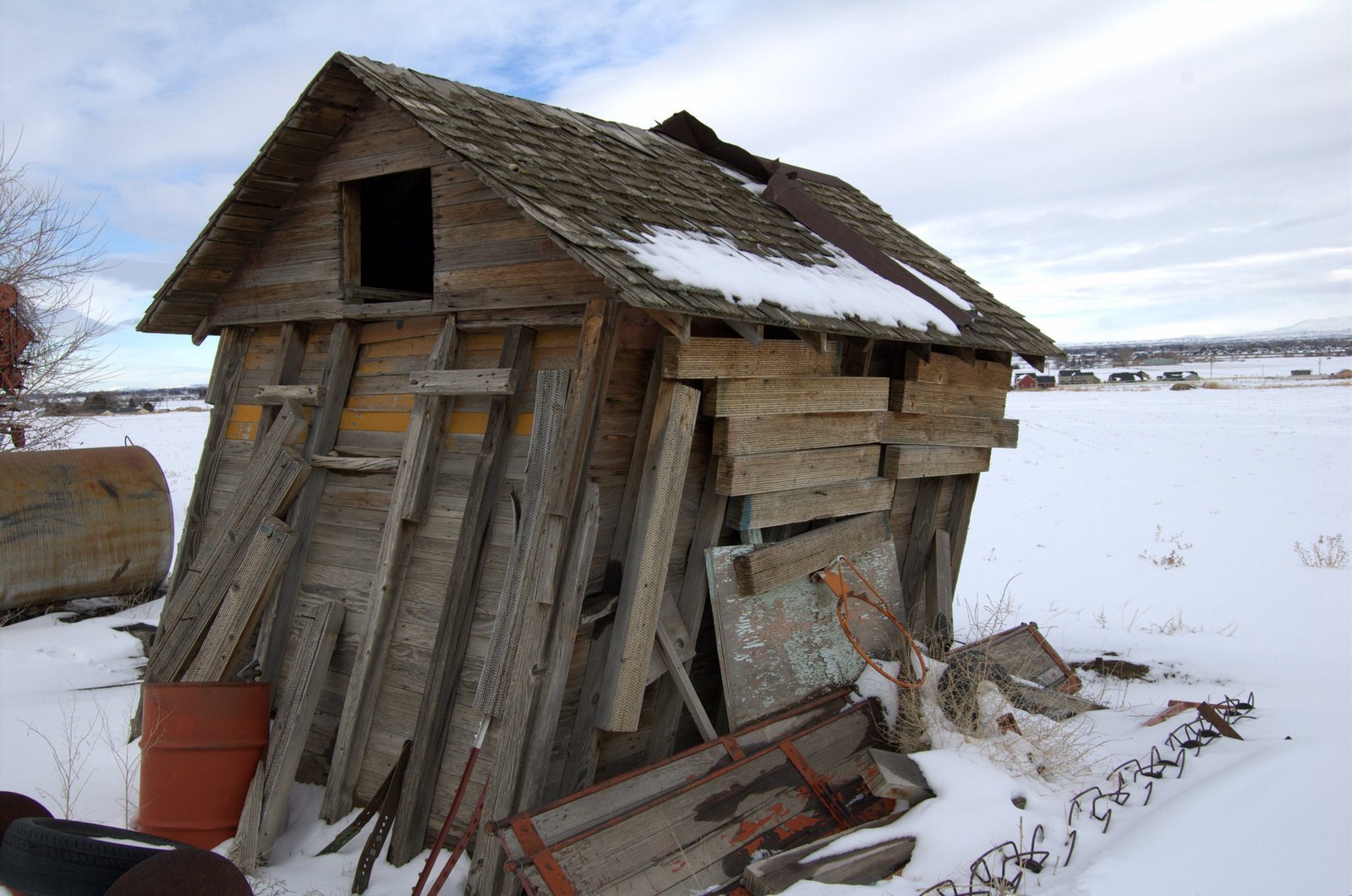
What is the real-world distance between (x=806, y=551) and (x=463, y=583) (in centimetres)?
200

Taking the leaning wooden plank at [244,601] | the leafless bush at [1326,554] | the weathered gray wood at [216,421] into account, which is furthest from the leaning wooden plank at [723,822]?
the leafless bush at [1326,554]

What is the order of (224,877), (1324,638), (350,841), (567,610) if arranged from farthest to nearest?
(1324,638)
(350,841)
(567,610)
(224,877)

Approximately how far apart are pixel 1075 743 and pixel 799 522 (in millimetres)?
2037

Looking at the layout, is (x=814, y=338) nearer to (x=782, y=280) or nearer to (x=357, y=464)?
(x=782, y=280)

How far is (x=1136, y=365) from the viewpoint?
9406cm

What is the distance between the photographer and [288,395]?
6.04 metres

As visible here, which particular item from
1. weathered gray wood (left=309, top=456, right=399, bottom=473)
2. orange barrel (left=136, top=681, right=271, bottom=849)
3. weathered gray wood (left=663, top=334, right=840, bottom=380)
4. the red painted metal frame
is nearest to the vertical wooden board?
the red painted metal frame

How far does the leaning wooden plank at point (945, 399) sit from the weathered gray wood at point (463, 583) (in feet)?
8.81

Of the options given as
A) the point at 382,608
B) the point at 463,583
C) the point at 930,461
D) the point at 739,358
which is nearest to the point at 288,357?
the point at 382,608

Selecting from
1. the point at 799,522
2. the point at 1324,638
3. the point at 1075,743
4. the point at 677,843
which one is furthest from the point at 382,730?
the point at 1324,638

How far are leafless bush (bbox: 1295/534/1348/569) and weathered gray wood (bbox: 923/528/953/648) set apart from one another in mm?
6906

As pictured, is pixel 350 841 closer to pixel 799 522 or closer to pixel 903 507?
pixel 799 522

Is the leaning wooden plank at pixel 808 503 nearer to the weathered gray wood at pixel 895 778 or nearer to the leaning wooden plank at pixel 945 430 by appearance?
the leaning wooden plank at pixel 945 430

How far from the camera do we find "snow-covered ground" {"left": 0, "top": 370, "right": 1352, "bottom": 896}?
419 centimetres
